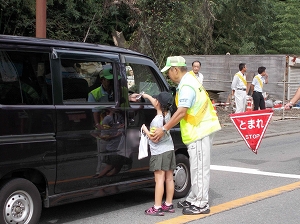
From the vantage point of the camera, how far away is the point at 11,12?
18.3m

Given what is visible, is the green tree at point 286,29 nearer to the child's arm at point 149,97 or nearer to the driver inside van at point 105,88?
the child's arm at point 149,97

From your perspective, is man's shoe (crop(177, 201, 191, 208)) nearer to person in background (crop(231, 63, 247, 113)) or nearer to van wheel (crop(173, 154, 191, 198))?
A: van wheel (crop(173, 154, 191, 198))

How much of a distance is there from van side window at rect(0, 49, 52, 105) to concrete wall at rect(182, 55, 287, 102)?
53.4 ft

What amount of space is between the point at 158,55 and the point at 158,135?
1458cm

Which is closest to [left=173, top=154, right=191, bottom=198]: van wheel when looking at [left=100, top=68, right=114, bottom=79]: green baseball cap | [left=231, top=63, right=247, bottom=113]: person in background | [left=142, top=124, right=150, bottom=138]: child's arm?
[left=142, top=124, right=150, bottom=138]: child's arm

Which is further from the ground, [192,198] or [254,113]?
[254,113]

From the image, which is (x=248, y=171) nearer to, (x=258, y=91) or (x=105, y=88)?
(x=105, y=88)

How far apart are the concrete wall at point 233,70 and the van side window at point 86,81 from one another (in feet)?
50.8

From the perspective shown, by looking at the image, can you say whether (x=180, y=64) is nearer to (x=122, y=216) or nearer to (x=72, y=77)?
(x=72, y=77)

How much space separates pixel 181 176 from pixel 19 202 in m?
2.46

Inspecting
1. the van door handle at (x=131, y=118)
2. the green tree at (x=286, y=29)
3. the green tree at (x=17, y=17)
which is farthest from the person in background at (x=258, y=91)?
the green tree at (x=286, y=29)

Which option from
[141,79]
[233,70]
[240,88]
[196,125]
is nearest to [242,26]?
[233,70]

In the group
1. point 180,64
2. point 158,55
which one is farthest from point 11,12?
point 180,64

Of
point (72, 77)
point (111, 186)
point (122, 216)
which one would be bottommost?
point (122, 216)
